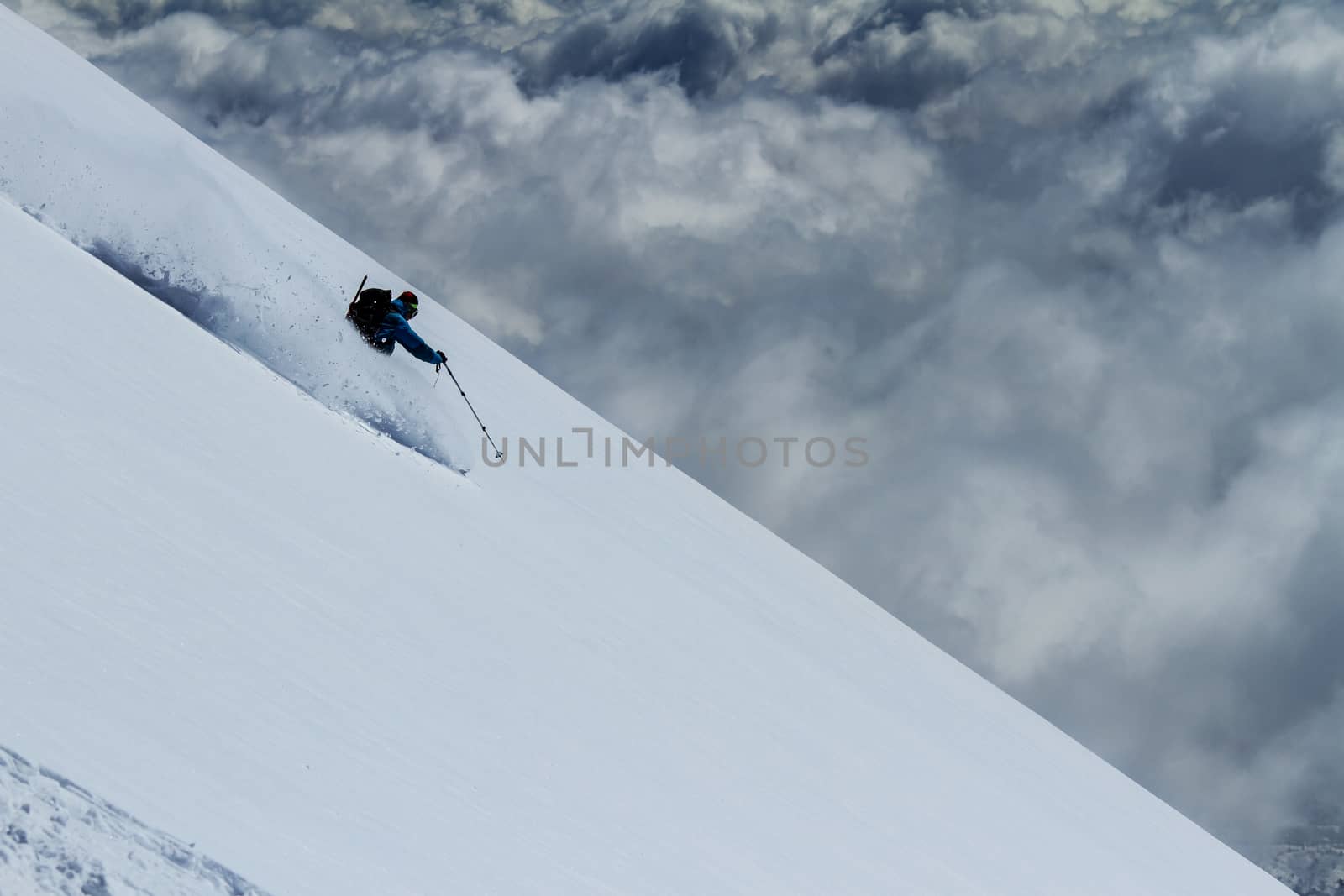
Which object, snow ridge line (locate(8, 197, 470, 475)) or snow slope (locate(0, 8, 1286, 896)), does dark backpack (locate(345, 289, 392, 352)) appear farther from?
snow ridge line (locate(8, 197, 470, 475))

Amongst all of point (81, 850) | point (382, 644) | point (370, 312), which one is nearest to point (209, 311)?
point (370, 312)

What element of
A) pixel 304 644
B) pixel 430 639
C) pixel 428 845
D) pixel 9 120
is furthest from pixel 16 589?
pixel 9 120

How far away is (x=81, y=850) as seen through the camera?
125 inches

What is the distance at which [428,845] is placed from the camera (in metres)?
4.25

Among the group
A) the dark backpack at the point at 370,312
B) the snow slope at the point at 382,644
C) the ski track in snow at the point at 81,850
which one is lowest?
the ski track in snow at the point at 81,850

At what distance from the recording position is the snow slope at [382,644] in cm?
408

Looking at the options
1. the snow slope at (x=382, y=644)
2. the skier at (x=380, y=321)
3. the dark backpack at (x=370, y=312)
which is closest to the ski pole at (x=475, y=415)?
the snow slope at (x=382, y=644)

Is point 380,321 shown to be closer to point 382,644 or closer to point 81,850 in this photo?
point 382,644

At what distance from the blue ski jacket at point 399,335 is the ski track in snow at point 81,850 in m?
7.17

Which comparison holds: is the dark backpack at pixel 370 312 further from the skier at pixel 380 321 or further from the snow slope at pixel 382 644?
the snow slope at pixel 382 644

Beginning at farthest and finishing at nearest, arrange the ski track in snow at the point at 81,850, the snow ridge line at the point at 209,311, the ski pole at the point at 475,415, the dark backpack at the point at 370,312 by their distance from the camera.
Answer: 1. the ski pole at the point at 475,415
2. the dark backpack at the point at 370,312
3. the snow ridge line at the point at 209,311
4. the ski track in snow at the point at 81,850

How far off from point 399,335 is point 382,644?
17.4 ft

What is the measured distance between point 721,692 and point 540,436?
522 centimetres

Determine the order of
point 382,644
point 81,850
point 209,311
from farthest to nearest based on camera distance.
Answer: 1. point 209,311
2. point 382,644
3. point 81,850
